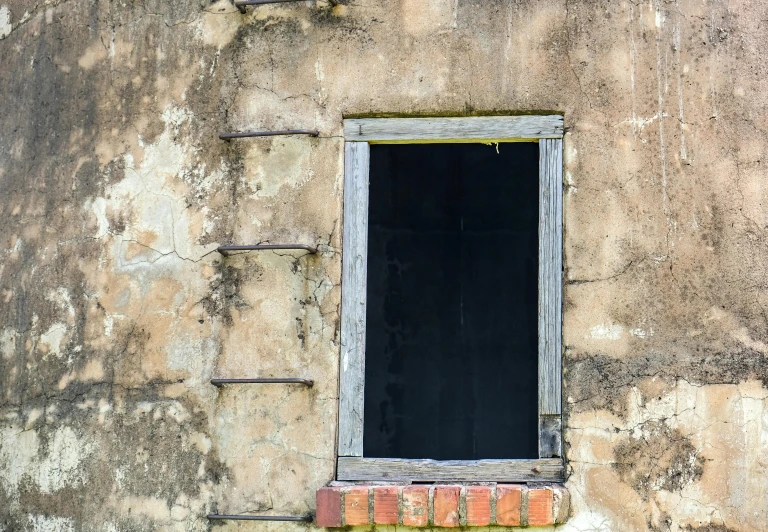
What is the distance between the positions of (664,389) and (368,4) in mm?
1922

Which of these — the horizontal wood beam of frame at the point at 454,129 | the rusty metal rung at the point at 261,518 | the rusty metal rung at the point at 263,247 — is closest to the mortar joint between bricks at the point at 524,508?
the rusty metal rung at the point at 261,518

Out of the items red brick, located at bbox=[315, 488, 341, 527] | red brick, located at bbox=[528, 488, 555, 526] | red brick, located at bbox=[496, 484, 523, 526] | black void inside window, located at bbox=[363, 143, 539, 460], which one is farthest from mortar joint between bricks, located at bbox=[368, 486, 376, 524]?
black void inside window, located at bbox=[363, 143, 539, 460]

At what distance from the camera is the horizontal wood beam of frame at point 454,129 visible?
3992mm

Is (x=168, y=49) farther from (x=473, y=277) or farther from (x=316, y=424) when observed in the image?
(x=473, y=277)

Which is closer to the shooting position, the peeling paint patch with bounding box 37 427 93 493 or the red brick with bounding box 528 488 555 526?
the red brick with bounding box 528 488 555 526

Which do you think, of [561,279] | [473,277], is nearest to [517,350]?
[473,277]

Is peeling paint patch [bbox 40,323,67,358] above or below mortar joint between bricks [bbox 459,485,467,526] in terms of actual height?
above

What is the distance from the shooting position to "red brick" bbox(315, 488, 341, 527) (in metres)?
3.71

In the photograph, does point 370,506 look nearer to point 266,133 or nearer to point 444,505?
point 444,505

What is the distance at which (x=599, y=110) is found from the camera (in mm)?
3979

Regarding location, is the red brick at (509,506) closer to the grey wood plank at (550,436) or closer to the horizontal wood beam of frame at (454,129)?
the grey wood plank at (550,436)

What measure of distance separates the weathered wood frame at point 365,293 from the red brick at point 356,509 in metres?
0.13

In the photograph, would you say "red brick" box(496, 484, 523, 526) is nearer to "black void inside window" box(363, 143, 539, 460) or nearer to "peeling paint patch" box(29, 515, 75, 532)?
"peeling paint patch" box(29, 515, 75, 532)

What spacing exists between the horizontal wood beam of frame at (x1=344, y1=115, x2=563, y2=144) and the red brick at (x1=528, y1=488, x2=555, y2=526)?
1.36 metres
